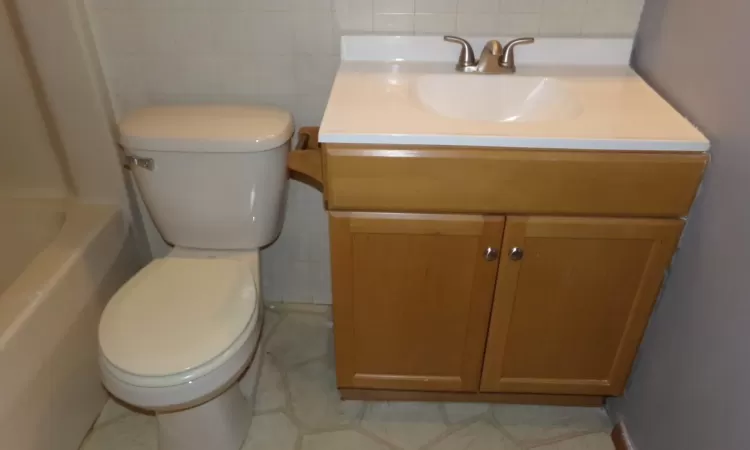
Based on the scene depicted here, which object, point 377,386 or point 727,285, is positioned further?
point 377,386

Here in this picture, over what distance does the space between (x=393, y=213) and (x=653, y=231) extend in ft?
1.84

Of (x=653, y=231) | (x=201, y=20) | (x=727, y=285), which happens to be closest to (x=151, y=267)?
(x=201, y=20)

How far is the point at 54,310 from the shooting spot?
1.44 m

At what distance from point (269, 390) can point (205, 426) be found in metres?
0.27

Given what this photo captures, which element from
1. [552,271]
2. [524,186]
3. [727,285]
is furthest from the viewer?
[552,271]

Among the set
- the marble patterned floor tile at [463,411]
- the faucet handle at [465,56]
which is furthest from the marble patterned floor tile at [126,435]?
the faucet handle at [465,56]

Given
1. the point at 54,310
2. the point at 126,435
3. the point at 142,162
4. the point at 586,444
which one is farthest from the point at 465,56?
the point at 126,435

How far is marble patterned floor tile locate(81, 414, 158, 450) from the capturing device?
1.57 metres

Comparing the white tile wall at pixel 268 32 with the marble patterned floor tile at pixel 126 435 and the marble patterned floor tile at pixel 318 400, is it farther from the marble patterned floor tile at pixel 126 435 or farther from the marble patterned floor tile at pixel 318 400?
the marble patterned floor tile at pixel 126 435

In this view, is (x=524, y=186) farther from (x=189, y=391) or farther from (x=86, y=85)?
(x=86, y=85)

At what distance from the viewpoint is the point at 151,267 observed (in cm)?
153

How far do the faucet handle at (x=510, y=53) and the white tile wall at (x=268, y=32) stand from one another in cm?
9

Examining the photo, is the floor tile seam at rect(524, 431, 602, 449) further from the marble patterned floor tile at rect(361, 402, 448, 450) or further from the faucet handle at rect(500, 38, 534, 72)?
the faucet handle at rect(500, 38, 534, 72)

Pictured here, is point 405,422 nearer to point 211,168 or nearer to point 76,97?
point 211,168
